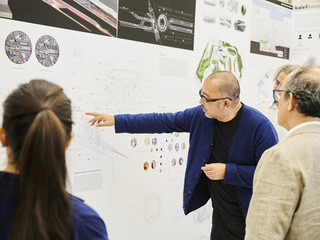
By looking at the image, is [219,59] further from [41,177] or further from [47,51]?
[41,177]

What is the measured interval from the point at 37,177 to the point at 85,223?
18cm

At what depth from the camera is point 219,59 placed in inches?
133

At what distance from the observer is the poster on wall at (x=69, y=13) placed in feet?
6.45

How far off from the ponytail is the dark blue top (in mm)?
21

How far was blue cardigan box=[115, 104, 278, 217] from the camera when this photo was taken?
2214 millimetres

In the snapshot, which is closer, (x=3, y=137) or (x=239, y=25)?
(x=3, y=137)

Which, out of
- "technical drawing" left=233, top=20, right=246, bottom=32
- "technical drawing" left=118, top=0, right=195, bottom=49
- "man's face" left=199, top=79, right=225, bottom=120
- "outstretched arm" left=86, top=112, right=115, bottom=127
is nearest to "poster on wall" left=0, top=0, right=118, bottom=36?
"technical drawing" left=118, top=0, right=195, bottom=49

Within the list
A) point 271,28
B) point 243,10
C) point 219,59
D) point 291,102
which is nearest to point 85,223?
point 291,102

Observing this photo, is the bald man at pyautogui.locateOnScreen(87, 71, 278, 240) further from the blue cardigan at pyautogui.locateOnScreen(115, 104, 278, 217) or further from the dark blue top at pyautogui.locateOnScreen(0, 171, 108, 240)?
the dark blue top at pyautogui.locateOnScreen(0, 171, 108, 240)

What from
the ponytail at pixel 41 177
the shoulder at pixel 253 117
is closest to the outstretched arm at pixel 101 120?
the shoulder at pixel 253 117

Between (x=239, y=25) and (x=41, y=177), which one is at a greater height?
(x=239, y=25)

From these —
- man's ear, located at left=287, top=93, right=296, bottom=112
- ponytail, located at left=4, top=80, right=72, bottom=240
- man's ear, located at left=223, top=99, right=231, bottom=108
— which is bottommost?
ponytail, located at left=4, top=80, right=72, bottom=240

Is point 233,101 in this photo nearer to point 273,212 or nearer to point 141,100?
point 141,100

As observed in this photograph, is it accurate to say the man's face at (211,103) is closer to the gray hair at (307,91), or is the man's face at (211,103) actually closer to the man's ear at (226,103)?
the man's ear at (226,103)
